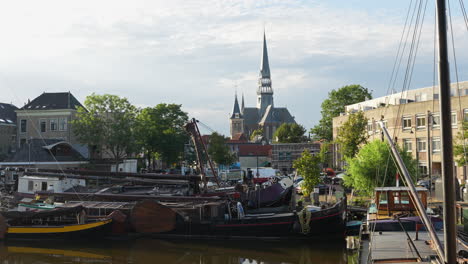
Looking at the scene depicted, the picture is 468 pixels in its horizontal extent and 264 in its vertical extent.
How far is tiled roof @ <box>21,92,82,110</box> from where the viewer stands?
2857 inches

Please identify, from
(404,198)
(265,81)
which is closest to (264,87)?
(265,81)

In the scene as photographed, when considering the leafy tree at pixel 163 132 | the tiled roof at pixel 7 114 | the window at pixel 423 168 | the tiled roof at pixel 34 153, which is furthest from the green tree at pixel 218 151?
the window at pixel 423 168

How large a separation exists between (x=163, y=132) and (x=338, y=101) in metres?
34.1

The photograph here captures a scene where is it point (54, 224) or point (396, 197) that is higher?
point (396, 197)

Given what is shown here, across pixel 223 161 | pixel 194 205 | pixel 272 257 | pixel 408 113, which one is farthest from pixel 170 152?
pixel 272 257

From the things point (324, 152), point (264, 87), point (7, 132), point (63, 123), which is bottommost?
point (324, 152)

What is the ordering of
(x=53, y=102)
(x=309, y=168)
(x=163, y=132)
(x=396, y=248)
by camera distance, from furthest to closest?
(x=53, y=102) < (x=163, y=132) < (x=309, y=168) < (x=396, y=248)

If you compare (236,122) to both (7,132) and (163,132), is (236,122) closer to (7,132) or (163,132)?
(163,132)

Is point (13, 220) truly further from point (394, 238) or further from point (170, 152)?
point (170, 152)

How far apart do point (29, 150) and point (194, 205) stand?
34016mm

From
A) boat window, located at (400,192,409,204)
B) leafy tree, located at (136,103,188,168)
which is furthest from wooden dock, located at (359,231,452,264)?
leafy tree, located at (136,103,188,168)

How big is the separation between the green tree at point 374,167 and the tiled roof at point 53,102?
168ft

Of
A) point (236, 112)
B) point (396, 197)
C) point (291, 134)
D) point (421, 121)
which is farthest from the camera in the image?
point (236, 112)

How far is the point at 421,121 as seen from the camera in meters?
48.8
